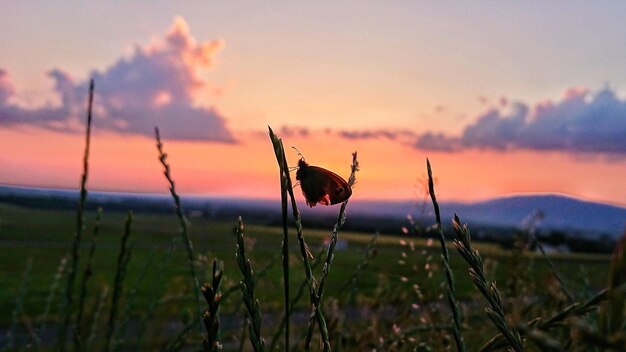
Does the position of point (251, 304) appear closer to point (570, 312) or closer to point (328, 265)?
point (328, 265)

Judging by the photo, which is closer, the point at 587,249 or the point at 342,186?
the point at 342,186

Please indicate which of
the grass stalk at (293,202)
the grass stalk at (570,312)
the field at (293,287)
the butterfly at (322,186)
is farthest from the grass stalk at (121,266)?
the grass stalk at (570,312)

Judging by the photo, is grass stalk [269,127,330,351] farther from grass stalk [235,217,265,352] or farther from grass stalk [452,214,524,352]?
grass stalk [452,214,524,352]

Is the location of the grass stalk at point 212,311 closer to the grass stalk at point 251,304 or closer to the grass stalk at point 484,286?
the grass stalk at point 251,304

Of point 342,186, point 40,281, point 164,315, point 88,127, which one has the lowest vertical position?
point 40,281

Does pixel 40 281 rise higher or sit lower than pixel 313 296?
lower

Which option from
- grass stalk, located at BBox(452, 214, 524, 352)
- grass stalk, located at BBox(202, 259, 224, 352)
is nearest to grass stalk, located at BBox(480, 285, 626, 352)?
grass stalk, located at BBox(452, 214, 524, 352)

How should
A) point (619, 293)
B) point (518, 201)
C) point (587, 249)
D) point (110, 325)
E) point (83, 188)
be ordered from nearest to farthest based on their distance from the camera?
point (619, 293) < point (83, 188) < point (110, 325) < point (518, 201) < point (587, 249)

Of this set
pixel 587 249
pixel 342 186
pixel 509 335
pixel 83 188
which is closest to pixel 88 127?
pixel 83 188

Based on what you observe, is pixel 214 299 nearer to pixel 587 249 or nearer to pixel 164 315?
pixel 164 315
